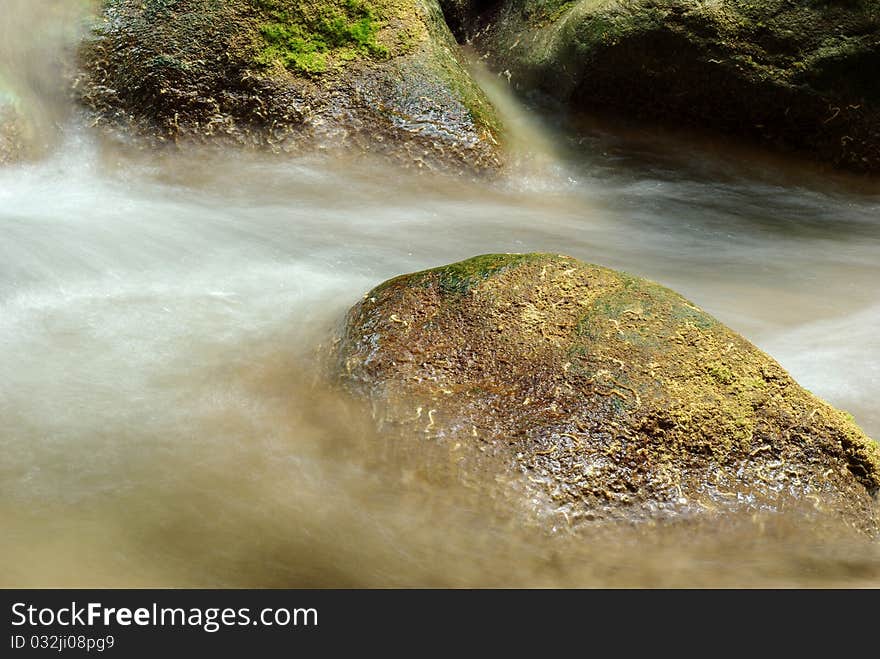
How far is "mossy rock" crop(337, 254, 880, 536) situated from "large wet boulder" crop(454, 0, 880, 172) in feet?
13.3

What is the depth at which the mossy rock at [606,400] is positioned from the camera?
9.58 feet

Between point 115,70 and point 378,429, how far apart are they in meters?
3.93

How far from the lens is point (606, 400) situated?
302 centimetres

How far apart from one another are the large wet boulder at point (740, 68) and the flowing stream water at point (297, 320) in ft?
0.84

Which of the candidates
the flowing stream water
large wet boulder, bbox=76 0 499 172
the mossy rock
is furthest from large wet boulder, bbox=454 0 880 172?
the mossy rock

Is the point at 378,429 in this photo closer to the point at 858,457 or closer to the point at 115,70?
the point at 858,457

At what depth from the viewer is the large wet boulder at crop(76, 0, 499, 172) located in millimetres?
5801

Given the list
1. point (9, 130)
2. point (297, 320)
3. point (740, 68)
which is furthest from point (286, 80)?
point (740, 68)

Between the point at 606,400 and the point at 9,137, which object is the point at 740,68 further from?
the point at 9,137

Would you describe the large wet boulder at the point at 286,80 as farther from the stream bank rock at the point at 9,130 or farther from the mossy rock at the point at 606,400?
the mossy rock at the point at 606,400

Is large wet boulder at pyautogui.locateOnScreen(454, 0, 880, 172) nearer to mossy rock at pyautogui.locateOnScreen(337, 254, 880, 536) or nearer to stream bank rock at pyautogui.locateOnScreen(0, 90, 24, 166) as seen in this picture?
mossy rock at pyautogui.locateOnScreen(337, 254, 880, 536)

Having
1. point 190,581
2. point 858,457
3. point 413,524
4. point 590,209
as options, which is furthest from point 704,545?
point 590,209

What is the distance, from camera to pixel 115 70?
19.0 ft

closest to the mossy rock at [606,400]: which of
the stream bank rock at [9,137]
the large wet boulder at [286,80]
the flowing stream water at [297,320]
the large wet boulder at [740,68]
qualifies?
the flowing stream water at [297,320]
